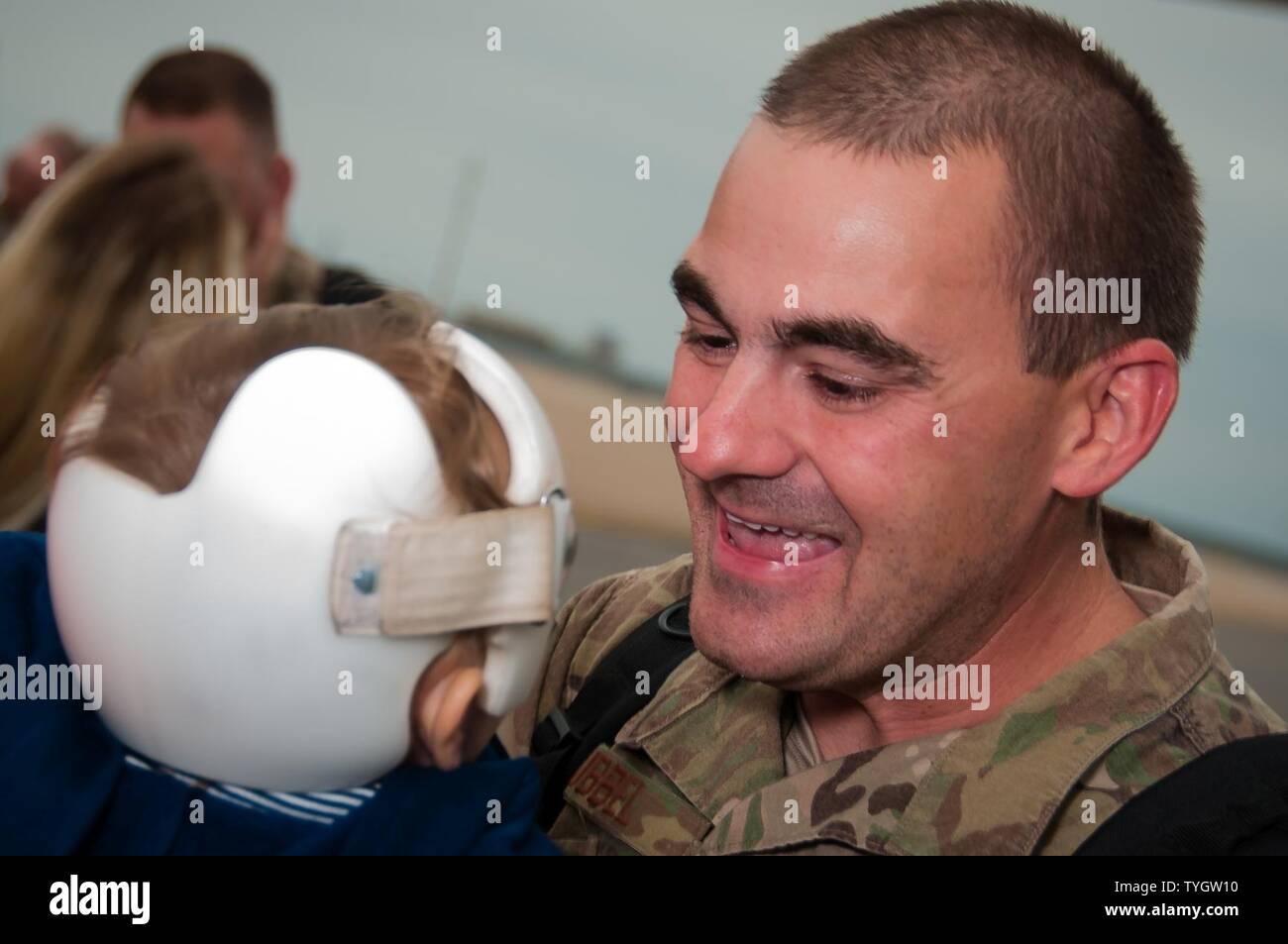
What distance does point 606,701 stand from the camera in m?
1.94

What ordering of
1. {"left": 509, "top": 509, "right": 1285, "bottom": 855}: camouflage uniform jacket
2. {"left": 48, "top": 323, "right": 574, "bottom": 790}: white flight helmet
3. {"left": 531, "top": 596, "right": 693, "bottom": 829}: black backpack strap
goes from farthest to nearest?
{"left": 531, "top": 596, "right": 693, "bottom": 829}: black backpack strap, {"left": 509, "top": 509, "right": 1285, "bottom": 855}: camouflage uniform jacket, {"left": 48, "top": 323, "right": 574, "bottom": 790}: white flight helmet

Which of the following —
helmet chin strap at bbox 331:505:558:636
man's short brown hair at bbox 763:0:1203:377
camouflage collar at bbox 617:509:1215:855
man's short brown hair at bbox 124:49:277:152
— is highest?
man's short brown hair at bbox 124:49:277:152

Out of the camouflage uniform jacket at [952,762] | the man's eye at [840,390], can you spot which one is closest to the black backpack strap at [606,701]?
the camouflage uniform jacket at [952,762]

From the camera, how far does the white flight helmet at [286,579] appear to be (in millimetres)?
1261

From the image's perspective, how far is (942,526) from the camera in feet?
5.39

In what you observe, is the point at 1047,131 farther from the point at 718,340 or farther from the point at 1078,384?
the point at 718,340

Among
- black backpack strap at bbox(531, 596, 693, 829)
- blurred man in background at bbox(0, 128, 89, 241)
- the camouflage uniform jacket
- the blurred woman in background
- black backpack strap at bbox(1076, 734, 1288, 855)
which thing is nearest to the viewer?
black backpack strap at bbox(1076, 734, 1288, 855)

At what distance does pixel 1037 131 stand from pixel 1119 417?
0.34m

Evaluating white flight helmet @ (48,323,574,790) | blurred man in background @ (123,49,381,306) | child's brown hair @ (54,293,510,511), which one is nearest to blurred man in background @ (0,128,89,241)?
blurred man in background @ (123,49,381,306)

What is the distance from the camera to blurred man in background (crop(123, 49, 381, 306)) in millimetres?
3637

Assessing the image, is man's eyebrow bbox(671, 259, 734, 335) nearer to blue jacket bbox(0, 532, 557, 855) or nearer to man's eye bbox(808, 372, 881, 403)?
man's eye bbox(808, 372, 881, 403)

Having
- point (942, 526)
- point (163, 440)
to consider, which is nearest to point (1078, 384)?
point (942, 526)

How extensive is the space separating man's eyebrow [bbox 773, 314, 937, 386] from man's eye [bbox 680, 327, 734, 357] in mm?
125

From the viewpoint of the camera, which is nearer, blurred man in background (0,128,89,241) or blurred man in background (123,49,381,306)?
blurred man in background (123,49,381,306)
